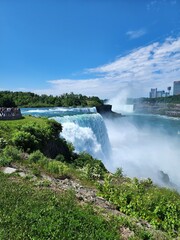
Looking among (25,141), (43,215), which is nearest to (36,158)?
(25,141)

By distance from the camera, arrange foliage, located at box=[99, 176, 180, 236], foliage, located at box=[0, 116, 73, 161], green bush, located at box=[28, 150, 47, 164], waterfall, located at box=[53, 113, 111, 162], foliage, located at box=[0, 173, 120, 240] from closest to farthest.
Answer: foliage, located at box=[0, 173, 120, 240] < foliage, located at box=[99, 176, 180, 236] < green bush, located at box=[28, 150, 47, 164] < foliage, located at box=[0, 116, 73, 161] < waterfall, located at box=[53, 113, 111, 162]

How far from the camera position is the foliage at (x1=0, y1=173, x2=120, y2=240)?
4.21 metres

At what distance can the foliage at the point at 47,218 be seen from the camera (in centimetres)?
421

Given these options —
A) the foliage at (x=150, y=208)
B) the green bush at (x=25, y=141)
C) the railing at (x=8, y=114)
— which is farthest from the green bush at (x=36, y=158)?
the railing at (x=8, y=114)

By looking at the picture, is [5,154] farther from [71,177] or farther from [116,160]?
[116,160]

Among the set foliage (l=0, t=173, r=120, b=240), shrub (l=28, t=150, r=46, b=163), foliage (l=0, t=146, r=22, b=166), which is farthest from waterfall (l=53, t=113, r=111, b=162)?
foliage (l=0, t=173, r=120, b=240)

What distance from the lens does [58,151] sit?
16.0 metres

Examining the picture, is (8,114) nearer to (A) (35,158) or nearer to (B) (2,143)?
(B) (2,143)

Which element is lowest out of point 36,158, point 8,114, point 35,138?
point 36,158

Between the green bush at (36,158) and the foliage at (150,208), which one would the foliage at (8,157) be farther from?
the foliage at (150,208)

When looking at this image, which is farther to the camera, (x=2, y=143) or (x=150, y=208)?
(x=2, y=143)

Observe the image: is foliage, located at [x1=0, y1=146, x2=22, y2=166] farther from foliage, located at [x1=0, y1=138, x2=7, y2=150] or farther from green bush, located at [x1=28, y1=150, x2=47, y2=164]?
foliage, located at [x1=0, y1=138, x2=7, y2=150]

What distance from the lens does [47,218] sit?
468 cm

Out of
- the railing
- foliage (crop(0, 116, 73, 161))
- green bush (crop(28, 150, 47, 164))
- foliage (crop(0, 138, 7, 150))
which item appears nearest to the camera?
green bush (crop(28, 150, 47, 164))
